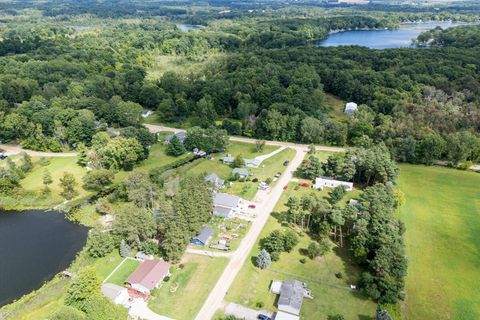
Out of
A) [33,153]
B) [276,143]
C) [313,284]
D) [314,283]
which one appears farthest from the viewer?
[276,143]

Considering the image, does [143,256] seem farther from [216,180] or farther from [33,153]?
[33,153]

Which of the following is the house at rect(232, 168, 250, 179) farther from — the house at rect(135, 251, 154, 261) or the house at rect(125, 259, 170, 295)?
the house at rect(125, 259, 170, 295)

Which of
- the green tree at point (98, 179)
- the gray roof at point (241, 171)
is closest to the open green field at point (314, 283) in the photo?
the gray roof at point (241, 171)

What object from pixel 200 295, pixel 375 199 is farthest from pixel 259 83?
pixel 200 295

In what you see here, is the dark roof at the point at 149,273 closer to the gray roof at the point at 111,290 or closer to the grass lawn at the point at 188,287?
the grass lawn at the point at 188,287

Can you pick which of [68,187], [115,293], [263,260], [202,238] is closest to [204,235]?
[202,238]

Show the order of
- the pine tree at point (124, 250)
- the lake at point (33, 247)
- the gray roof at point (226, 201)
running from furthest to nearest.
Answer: the gray roof at point (226, 201) < the pine tree at point (124, 250) < the lake at point (33, 247)

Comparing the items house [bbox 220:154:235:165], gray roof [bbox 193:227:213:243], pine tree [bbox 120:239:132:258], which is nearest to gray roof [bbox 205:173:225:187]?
house [bbox 220:154:235:165]

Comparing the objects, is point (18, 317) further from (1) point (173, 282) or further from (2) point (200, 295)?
(2) point (200, 295)
